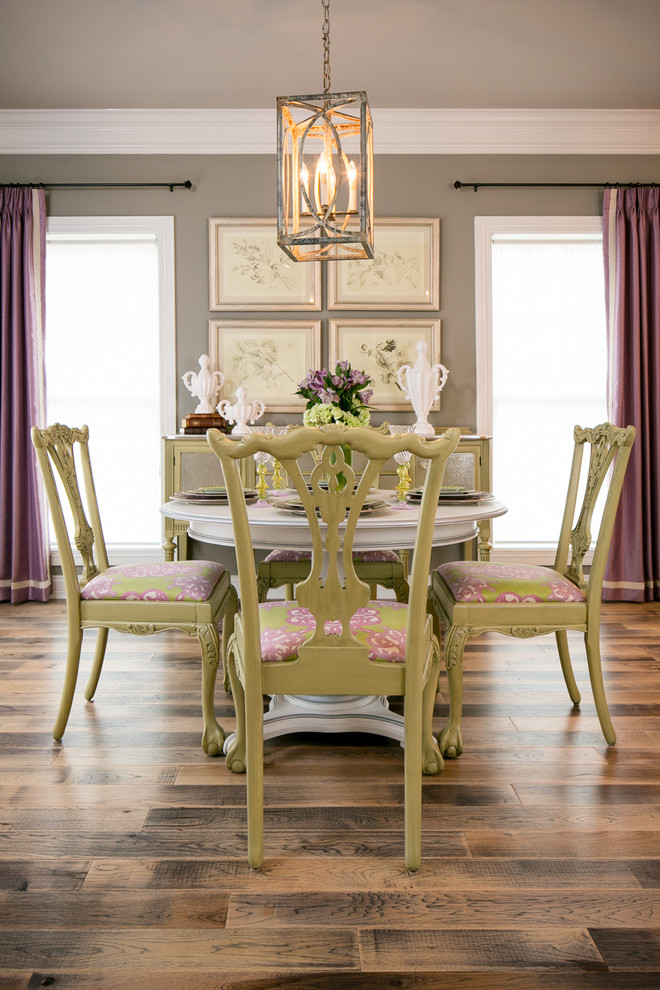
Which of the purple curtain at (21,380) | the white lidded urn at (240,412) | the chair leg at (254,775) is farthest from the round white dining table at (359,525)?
the purple curtain at (21,380)

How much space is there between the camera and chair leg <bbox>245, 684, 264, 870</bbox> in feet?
5.49

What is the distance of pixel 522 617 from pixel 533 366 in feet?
9.57

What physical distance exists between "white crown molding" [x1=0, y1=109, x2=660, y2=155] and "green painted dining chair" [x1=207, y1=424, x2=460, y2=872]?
3.43m

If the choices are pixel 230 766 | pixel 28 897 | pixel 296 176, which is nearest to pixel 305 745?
pixel 230 766

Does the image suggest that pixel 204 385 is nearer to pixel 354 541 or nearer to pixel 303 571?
pixel 303 571

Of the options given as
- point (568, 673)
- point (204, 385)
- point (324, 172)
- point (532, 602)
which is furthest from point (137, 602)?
point (204, 385)

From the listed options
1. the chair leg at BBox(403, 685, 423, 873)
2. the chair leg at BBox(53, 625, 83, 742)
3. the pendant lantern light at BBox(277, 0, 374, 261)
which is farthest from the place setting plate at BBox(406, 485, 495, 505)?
the chair leg at BBox(53, 625, 83, 742)

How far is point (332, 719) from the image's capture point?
2383 mm

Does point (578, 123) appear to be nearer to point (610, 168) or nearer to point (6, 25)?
point (610, 168)

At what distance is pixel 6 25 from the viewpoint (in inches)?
134

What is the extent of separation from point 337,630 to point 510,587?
0.70 m

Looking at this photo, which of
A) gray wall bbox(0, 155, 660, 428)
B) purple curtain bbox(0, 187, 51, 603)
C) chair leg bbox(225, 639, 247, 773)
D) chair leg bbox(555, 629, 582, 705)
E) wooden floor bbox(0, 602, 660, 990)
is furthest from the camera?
gray wall bbox(0, 155, 660, 428)

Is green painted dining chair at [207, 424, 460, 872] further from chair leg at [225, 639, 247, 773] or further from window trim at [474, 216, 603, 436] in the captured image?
window trim at [474, 216, 603, 436]

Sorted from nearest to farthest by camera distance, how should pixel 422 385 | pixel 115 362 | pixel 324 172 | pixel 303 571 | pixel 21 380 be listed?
pixel 324 172
pixel 303 571
pixel 422 385
pixel 21 380
pixel 115 362
